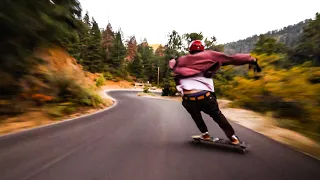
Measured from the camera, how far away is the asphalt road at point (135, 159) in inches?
89.4

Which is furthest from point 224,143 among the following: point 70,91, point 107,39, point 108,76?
point 107,39

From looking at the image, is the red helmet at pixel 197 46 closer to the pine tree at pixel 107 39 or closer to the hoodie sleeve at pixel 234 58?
the hoodie sleeve at pixel 234 58

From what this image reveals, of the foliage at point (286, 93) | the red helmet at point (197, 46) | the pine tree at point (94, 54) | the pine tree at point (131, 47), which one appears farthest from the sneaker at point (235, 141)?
the pine tree at point (131, 47)

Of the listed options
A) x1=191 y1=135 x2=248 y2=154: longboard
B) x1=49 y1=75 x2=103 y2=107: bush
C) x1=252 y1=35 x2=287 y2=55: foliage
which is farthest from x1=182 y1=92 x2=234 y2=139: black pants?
x1=252 y1=35 x2=287 y2=55: foliage

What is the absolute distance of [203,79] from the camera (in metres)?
3.48

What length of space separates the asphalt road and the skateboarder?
0.50 m

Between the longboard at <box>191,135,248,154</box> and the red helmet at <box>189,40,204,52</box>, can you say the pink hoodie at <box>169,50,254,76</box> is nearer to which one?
the red helmet at <box>189,40,204,52</box>

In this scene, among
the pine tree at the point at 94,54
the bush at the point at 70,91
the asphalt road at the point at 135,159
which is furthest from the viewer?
the pine tree at the point at 94,54

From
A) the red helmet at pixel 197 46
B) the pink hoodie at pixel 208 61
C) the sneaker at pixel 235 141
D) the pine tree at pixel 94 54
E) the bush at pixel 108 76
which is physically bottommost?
the sneaker at pixel 235 141

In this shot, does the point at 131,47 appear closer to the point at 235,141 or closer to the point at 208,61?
the point at 208,61

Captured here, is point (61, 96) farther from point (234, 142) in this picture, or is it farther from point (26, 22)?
point (234, 142)

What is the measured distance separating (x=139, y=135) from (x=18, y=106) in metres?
3.54

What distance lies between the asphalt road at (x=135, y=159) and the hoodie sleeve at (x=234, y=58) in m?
1.34

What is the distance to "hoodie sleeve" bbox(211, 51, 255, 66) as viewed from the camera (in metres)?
3.33
